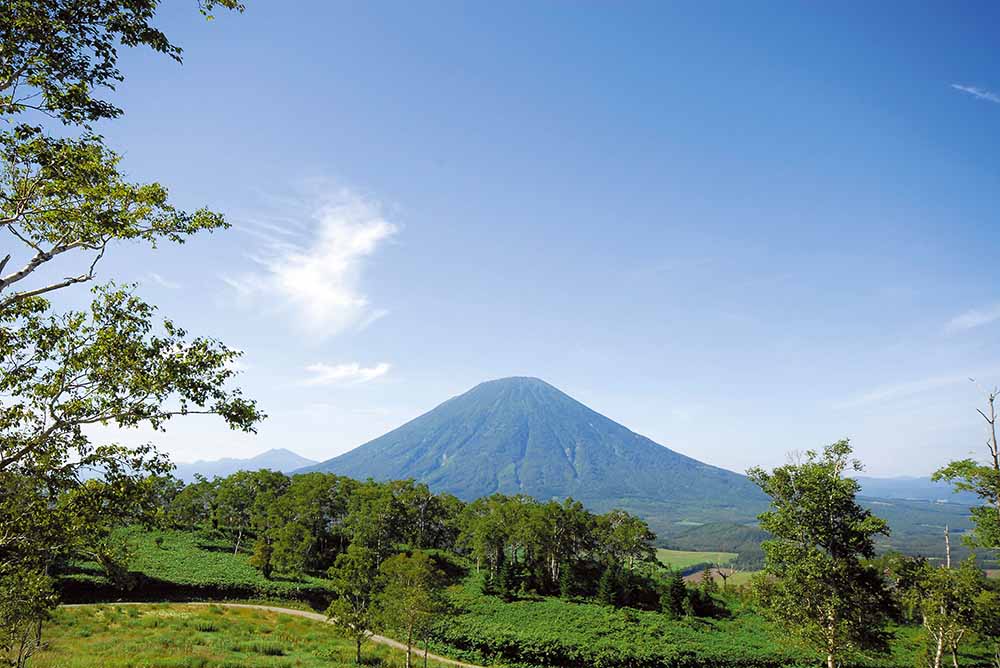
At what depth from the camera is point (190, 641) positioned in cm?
2670

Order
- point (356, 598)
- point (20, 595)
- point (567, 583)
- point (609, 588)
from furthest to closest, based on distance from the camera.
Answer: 1. point (567, 583)
2. point (609, 588)
3. point (356, 598)
4. point (20, 595)

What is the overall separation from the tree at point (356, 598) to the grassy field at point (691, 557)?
5021 inches

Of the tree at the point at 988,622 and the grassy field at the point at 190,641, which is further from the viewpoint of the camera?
the grassy field at the point at 190,641

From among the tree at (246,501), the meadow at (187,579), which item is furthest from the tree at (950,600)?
the tree at (246,501)

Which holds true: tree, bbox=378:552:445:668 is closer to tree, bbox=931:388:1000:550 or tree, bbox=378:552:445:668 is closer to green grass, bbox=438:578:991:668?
green grass, bbox=438:578:991:668

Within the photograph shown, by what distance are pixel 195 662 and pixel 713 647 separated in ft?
121

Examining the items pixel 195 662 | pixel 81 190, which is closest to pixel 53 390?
pixel 81 190

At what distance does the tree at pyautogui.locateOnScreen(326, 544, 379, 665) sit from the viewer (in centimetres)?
2980

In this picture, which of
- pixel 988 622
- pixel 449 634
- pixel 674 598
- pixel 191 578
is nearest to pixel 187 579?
pixel 191 578

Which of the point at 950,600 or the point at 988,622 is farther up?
the point at 950,600

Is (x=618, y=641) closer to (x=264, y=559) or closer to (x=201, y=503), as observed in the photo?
(x=264, y=559)

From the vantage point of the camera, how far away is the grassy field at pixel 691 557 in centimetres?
14654

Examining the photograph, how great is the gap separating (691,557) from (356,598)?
15709 cm

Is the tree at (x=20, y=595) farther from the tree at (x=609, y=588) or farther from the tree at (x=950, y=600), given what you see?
the tree at (x=609, y=588)
